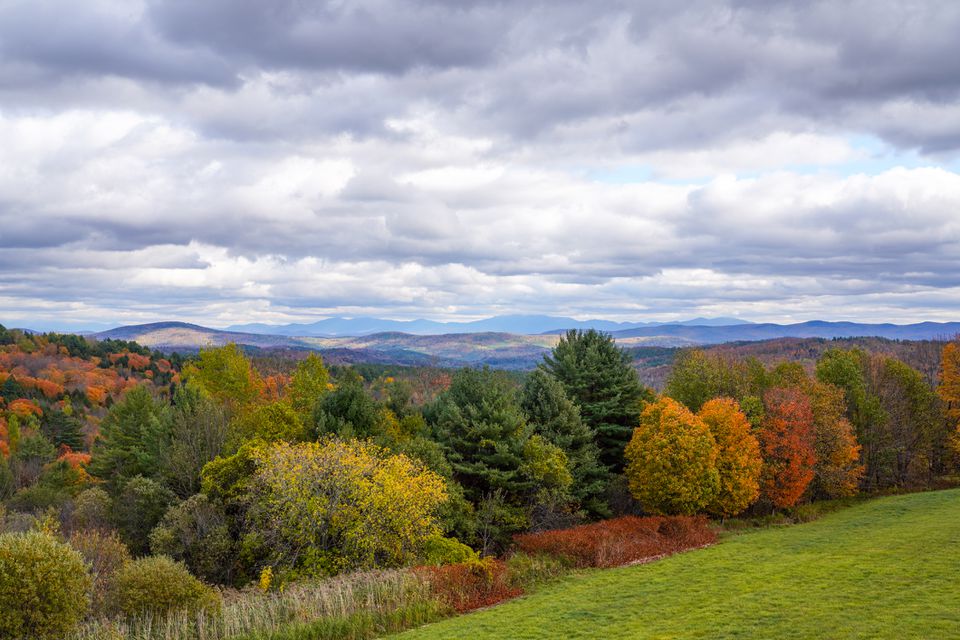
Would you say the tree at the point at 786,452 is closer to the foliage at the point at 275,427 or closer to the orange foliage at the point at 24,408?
the foliage at the point at 275,427

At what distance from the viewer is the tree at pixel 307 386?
51750 mm

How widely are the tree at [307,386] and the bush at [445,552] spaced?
18.7 metres

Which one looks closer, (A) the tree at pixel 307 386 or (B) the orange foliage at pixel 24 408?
(A) the tree at pixel 307 386

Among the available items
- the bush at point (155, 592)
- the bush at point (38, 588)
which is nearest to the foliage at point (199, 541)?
the bush at point (155, 592)

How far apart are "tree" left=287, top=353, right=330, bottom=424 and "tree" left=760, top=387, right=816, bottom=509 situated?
38.0 m

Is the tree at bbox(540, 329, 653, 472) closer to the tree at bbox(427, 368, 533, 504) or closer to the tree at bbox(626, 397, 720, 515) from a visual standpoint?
the tree at bbox(626, 397, 720, 515)

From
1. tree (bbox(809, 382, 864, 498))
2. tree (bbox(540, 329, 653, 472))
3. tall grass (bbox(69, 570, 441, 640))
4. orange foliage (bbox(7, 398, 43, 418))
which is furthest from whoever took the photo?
orange foliage (bbox(7, 398, 43, 418))

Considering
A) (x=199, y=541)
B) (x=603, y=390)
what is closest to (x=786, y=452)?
(x=603, y=390)

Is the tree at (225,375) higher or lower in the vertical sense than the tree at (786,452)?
higher

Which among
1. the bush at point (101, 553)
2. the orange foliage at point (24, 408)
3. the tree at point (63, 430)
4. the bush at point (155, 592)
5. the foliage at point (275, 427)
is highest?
the foliage at point (275, 427)

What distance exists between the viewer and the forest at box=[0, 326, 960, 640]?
20734 millimetres

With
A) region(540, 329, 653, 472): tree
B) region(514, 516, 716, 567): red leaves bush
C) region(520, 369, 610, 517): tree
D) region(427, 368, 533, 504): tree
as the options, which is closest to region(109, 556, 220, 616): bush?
→ region(514, 516, 716, 567): red leaves bush

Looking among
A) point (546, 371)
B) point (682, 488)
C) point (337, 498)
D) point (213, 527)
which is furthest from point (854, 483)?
point (213, 527)

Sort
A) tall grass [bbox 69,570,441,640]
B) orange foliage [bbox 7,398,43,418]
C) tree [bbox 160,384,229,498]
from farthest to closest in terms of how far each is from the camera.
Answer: orange foliage [bbox 7,398,43,418], tree [bbox 160,384,229,498], tall grass [bbox 69,570,441,640]
